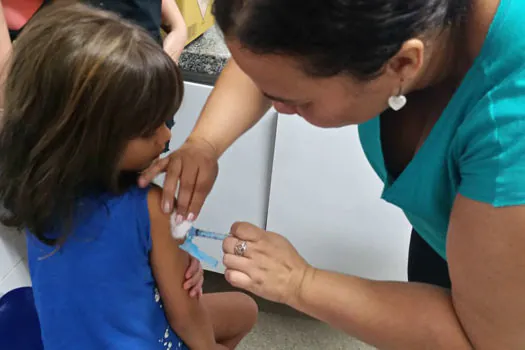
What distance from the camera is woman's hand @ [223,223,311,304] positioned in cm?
67

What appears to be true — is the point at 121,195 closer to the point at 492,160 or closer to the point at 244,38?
the point at 244,38

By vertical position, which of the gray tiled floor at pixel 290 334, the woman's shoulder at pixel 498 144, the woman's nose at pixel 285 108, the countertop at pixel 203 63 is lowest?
the gray tiled floor at pixel 290 334

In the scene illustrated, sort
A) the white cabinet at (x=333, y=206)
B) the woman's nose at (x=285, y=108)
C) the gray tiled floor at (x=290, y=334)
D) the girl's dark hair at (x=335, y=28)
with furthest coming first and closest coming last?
1. the gray tiled floor at (x=290, y=334)
2. the white cabinet at (x=333, y=206)
3. the woman's nose at (x=285, y=108)
4. the girl's dark hair at (x=335, y=28)

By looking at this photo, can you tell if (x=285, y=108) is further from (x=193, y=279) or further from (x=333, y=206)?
(x=333, y=206)

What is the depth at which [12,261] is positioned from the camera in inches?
54.5

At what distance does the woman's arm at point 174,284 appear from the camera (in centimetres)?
78

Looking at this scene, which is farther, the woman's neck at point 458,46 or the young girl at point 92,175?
the young girl at point 92,175

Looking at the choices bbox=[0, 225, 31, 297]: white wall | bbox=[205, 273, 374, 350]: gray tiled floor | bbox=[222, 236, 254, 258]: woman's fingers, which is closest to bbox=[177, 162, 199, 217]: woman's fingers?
bbox=[222, 236, 254, 258]: woman's fingers

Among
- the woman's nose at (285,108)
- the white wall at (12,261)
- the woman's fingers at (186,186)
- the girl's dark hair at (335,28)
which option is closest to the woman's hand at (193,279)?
the woman's fingers at (186,186)

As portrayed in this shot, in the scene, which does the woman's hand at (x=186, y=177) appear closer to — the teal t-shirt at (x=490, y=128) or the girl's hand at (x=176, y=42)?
the teal t-shirt at (x=490, y=128)

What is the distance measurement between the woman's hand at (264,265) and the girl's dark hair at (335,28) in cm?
26

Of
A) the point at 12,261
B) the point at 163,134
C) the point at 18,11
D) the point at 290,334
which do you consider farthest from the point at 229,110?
the point at 290,334

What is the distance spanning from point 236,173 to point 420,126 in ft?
2.66

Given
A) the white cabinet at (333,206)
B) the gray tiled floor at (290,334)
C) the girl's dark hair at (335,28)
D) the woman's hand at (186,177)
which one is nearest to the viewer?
the girl's dark hair at (335,28)
